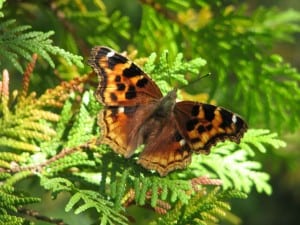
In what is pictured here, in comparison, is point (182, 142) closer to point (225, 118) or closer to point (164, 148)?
point (164, 148)

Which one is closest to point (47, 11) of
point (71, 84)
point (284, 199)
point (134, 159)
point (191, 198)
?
point (71, 84)

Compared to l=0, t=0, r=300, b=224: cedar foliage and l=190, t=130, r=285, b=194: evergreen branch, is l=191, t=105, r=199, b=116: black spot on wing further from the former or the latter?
l=190, t=130, r=285, b=194: evergreen branch

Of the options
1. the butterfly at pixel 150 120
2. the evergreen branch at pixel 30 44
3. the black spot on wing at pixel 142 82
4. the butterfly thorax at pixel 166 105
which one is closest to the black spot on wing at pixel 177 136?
the butterfly at pixel 150 120

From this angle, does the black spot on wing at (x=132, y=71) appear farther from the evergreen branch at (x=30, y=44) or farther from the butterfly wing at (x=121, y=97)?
the evergreen branch at (x=30, y=44)

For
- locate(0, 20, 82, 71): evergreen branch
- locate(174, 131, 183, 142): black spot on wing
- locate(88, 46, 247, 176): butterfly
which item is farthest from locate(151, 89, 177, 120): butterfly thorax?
locate(0, 20, 82, 71): evergreen branch

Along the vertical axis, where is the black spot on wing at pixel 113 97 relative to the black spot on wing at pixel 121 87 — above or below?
below

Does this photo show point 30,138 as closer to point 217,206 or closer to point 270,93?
point 217,206

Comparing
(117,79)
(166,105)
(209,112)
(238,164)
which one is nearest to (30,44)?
(117,79)
